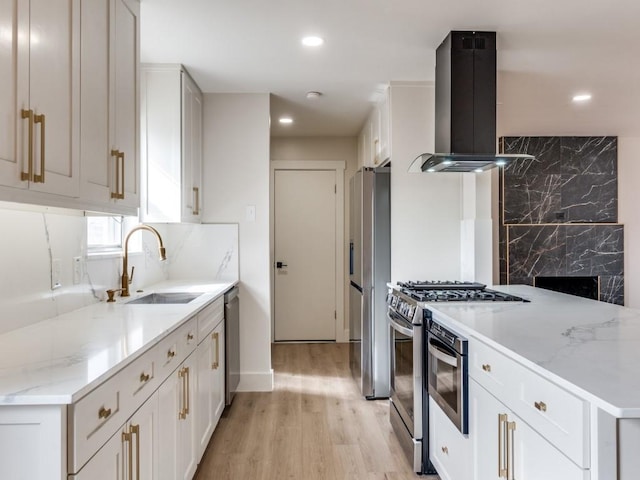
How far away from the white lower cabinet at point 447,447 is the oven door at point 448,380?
6 centimetres

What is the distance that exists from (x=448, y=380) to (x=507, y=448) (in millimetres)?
503

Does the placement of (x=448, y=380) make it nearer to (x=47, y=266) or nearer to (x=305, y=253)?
(x=47, y=266)

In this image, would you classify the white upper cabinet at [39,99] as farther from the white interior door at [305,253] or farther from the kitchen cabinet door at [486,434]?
the white interior door at [305,253]

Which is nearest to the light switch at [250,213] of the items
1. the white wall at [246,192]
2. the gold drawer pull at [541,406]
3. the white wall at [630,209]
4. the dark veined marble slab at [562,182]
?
the white wall at [246,192]

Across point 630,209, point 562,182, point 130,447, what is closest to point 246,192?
point 130,447

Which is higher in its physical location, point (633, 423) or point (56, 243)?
point (56, 243)

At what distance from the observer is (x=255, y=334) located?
11.6 feet

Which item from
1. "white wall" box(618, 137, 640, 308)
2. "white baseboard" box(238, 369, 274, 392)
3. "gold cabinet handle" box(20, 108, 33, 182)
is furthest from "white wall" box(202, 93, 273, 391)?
"white wall" box(618, 137, 640, 308)

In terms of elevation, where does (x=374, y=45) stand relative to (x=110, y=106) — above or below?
above

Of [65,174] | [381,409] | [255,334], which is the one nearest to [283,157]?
[255,334]

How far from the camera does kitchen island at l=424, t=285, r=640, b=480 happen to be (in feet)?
3.41

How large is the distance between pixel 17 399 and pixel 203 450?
1.57 meters

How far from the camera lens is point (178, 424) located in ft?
6.14

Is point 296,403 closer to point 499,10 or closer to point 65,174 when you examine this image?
point 65,174
